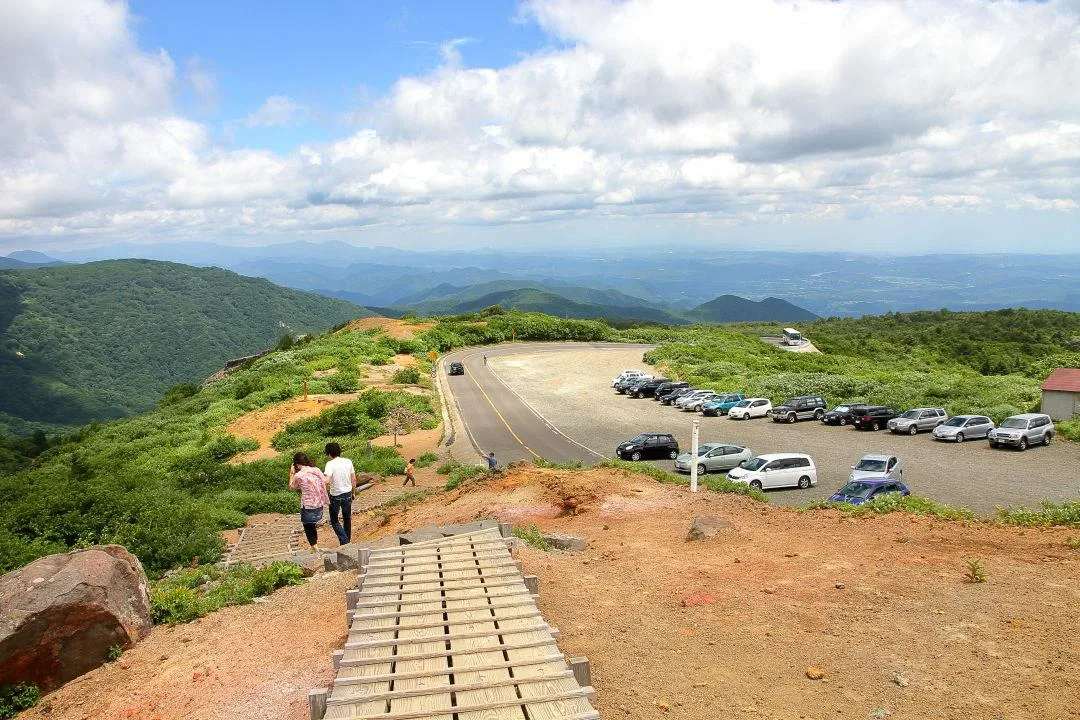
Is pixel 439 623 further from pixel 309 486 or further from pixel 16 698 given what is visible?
pixel 309 486

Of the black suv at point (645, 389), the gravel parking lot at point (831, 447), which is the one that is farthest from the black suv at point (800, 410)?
the black suv at point (645, 389)

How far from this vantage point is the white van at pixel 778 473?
24.3 m

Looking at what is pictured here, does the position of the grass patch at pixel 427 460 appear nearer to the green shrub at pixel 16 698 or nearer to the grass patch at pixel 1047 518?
the grass patch at pixel 1047 518

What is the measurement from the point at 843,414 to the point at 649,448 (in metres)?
13.4

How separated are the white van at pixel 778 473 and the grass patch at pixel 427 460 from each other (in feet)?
42.7

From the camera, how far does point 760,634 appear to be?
856cm

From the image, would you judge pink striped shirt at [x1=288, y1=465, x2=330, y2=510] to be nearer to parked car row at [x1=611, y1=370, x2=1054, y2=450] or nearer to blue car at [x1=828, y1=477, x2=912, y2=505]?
blue car at [x1=828, y1=477, x2=912, y2=505]

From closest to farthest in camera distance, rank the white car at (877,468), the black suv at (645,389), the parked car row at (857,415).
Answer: the white car at (877,468) < the parked car row at (857,415) < the black suv at (645,389)

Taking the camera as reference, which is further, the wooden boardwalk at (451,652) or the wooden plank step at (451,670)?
the wooden plank step at (451,670)

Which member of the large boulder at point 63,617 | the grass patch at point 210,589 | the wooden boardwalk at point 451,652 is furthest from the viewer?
the grass patch at point 210,589

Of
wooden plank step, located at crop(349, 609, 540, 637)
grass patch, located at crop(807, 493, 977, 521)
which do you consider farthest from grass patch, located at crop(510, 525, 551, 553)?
grass patch, located at crop(807, 493, 977, 521)

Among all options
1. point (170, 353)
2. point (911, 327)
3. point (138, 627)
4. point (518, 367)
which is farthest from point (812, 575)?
point (170, 353)

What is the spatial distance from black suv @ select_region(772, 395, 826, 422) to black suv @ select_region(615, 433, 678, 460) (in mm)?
11453

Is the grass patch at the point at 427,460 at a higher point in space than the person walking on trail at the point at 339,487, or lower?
lower
